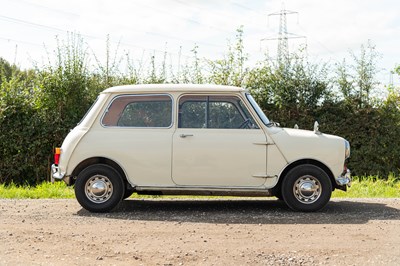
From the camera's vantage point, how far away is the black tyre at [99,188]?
9.33 meters

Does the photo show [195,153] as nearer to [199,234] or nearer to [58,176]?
[199,234]

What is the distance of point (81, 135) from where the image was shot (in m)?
9.47

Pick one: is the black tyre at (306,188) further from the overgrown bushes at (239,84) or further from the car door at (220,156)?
the overgrown bushes at (239,84)

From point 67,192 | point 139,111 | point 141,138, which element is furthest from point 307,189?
point 67,192

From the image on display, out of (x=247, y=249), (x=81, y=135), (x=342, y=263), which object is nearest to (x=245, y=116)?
(x=81, y=135)

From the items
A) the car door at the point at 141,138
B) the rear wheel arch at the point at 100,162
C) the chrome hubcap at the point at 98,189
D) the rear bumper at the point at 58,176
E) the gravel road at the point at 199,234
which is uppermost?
the car door at the point at 141,138

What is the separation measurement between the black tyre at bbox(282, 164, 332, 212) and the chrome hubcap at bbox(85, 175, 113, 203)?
2.55m

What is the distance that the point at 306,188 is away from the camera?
9.30 m

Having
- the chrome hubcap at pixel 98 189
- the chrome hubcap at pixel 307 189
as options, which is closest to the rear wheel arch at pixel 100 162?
the chrome hubcap at pixel 98 189

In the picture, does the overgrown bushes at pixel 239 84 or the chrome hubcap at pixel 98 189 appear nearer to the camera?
the chrome hubcap at pixel 98 189

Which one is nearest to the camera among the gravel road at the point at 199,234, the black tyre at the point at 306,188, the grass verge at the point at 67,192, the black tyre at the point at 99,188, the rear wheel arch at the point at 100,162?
the gravel road at the point at 199,234

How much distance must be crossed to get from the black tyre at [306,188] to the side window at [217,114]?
93 centimetres

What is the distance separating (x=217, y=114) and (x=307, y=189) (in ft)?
5.56

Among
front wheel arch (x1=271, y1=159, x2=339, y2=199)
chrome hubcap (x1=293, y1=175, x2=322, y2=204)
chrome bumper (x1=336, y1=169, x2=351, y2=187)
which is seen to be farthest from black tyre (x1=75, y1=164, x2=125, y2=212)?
chrome bumper (x1=336, y1=169, x2=351, y2=187)
